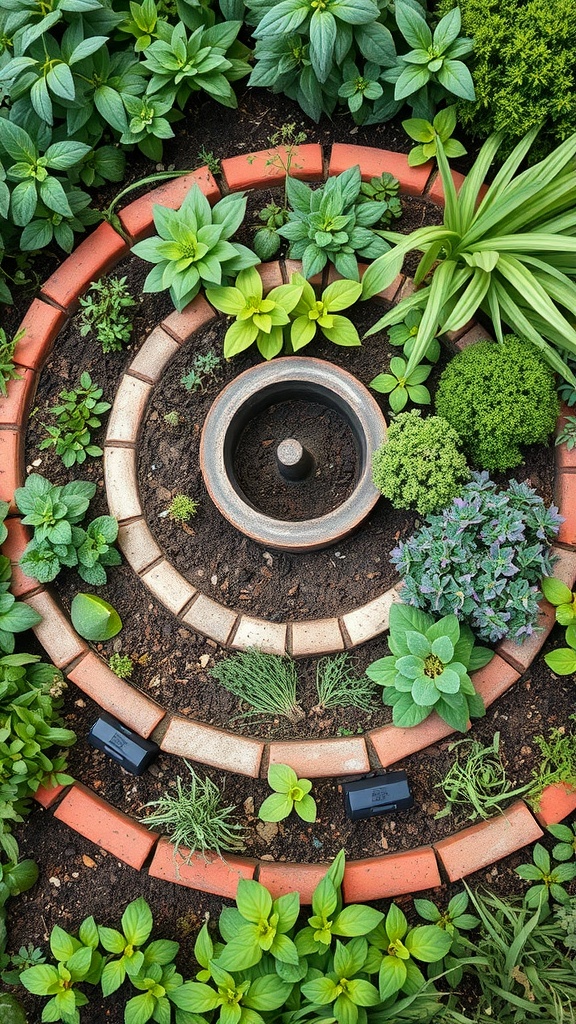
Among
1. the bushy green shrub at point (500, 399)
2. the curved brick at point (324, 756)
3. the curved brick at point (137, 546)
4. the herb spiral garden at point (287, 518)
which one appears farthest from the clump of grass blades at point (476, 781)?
the curved brick at point (137, 546)

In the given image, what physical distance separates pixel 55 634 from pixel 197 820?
98cm

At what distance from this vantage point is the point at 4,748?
2920mm

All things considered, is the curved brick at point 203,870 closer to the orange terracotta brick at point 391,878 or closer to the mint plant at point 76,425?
the orange terracotta brick at point 391,878

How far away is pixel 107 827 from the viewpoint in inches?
121

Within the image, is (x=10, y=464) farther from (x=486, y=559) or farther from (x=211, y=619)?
(x=486, y=559)

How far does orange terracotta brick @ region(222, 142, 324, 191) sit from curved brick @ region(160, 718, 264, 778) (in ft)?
7.87

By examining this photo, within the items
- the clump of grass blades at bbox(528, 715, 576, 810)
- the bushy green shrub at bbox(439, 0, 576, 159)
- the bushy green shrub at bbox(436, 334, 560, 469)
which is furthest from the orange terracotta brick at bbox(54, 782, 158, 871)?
the bushy green shrub at bbox(439, 0, 576, 159)

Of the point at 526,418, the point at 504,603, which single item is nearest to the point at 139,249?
the point at 526,418

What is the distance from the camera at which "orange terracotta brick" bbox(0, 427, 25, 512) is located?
3342 mm

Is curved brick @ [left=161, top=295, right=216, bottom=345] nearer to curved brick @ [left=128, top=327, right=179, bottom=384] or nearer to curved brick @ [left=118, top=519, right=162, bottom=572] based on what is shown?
curved brick @ [left=128, top=327, right=179, bottom=384]

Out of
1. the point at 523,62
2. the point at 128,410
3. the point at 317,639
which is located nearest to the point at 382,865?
the point at 317,639

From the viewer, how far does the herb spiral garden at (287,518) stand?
2877 millimetres

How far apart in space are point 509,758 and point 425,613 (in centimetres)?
69

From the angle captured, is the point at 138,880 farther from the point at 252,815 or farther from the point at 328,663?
the point at 328,663
